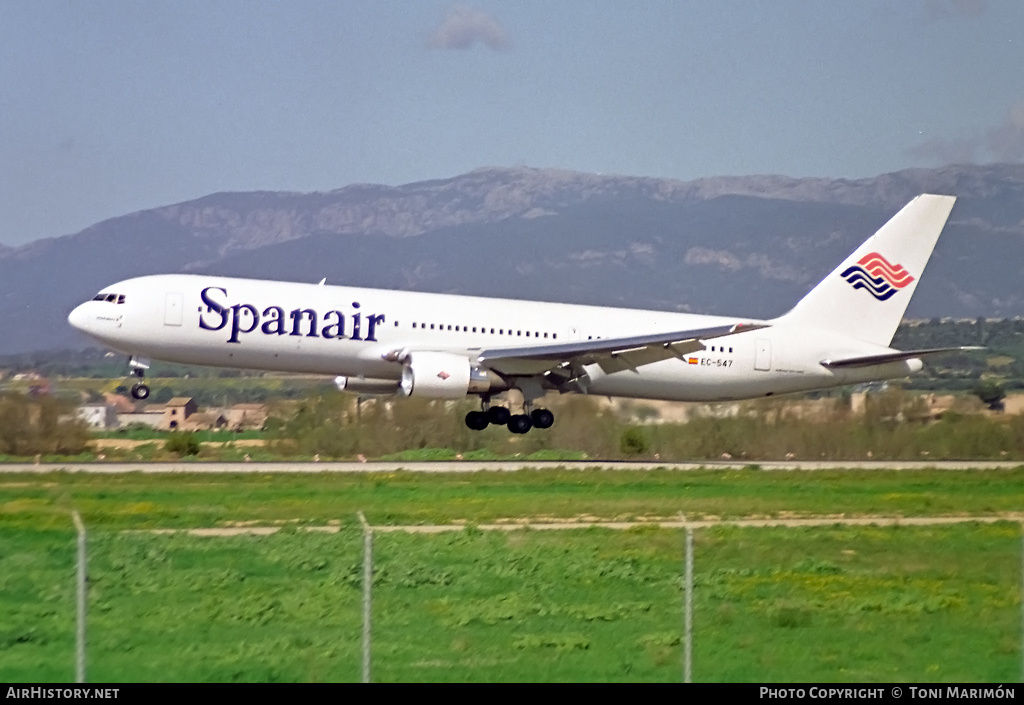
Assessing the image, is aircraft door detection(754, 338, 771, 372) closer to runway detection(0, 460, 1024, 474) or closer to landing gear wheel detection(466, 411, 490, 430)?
runway detection(0, 460, 1024, 474)

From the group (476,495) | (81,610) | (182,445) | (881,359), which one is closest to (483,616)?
(81,610)

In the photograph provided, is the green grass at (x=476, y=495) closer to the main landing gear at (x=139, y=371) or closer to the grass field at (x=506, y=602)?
the grass field at (x=506, y=602)

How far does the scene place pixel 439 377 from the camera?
1281 inches

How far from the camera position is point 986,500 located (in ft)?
88.7

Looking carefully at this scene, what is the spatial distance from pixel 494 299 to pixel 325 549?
19.0 m

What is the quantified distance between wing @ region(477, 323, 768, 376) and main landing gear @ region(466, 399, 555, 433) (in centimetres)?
161

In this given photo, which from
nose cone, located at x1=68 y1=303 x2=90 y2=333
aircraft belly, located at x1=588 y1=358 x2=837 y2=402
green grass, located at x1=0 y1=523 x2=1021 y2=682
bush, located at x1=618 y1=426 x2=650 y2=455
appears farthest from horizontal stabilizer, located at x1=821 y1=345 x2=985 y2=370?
green grass, located at x1=0 y1=523 x2=1021 y2=682

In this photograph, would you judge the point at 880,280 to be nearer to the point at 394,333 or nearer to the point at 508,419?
the point at 508,419

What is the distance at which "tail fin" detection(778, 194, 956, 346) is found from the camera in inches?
1501

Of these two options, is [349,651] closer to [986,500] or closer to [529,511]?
[529,511]

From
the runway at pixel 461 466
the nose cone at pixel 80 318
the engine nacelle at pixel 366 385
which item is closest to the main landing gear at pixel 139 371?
the nose cone at pixel 80 318

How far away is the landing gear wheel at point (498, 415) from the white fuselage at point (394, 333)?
1.89m

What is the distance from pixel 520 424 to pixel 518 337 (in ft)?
7.59

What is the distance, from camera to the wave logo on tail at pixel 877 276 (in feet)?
127
